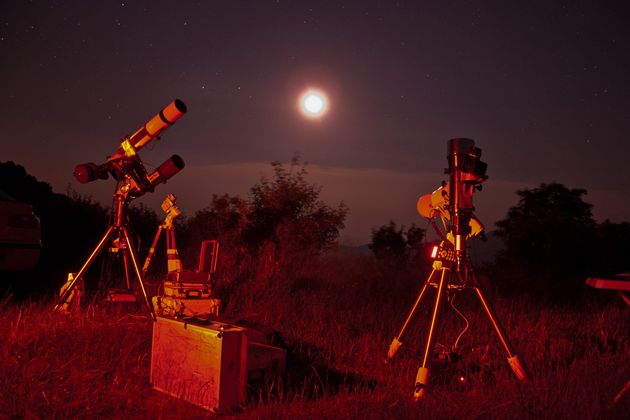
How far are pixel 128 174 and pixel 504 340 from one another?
4078 mm

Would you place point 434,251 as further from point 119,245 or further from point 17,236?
point 17,236

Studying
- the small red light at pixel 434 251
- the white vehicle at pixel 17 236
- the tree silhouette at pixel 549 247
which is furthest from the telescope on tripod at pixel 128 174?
the tree silhouette at pixel 549 247

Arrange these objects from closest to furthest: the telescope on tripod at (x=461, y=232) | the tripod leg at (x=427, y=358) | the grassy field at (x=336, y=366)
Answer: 1. the grassy field at (x=336, y=366)
2. the tripod leg at (x=427, y=358)
3. the telescope on tripod at (x=461, y=232)

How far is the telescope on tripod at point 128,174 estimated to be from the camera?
Result: 5512 mm

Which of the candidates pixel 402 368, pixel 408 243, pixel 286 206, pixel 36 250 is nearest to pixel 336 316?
pixel 402 368

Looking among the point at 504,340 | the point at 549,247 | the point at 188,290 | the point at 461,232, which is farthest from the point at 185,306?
the point at 549,247

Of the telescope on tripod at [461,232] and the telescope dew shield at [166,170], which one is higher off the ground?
the telescope dew shield at [166,170]

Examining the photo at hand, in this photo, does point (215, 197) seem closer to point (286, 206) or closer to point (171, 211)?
point (286, 206)

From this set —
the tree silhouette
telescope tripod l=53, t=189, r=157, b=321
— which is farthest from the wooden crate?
the tree silhouette

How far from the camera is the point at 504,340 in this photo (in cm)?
430

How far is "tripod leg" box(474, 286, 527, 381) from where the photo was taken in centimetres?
428

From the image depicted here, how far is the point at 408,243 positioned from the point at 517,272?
426cm

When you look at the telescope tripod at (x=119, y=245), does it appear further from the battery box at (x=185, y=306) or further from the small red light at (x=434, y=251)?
the small red light at (x=434, y=251)

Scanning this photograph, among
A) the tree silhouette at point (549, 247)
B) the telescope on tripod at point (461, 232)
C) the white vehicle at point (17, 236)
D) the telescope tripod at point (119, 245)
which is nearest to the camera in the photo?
the telescope on tripod at point (461, 232)
